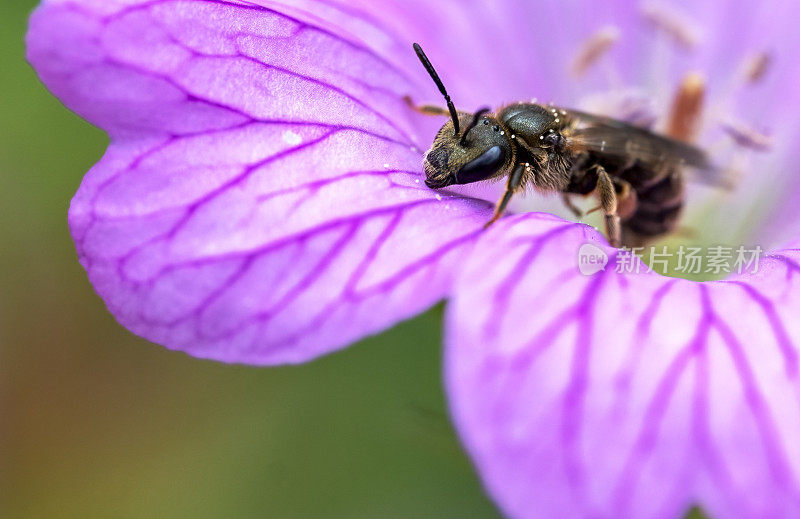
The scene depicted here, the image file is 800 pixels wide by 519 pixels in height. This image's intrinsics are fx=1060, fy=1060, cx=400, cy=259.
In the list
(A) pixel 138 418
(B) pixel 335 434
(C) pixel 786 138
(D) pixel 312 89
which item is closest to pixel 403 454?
(B) pixel 335 434

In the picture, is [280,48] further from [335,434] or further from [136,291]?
Result: [335,434]

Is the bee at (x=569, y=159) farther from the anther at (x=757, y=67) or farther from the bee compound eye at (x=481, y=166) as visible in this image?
the anther at (x=757, y=67)

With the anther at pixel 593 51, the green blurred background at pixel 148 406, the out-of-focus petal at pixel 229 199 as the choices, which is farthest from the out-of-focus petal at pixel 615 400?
the green blurred background at pixel 148 406

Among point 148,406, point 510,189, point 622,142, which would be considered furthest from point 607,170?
point 148,406

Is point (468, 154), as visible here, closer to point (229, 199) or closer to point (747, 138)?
point (229, 199)

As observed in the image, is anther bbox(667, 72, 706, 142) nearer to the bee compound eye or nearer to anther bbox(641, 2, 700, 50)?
anther bbox(641, 2, 700, 50)

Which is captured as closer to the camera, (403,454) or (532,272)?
(532,272)

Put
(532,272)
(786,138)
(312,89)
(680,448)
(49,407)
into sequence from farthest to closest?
1. (49,407)
2. (786,138)
3. (312,89)
4. (532,272)
5. (680,448)

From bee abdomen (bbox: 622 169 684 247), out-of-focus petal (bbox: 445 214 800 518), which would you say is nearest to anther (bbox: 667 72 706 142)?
bee abdomen (bbox: 622 169 684 247)
